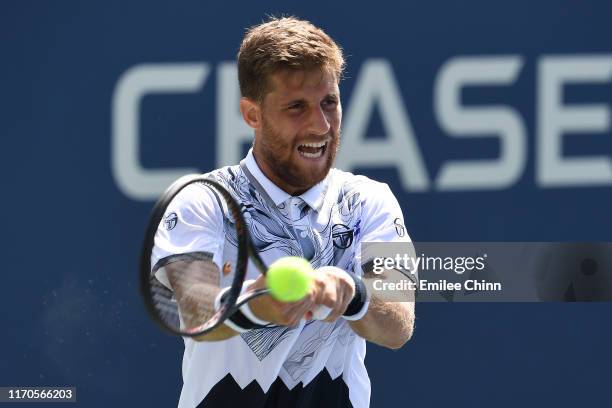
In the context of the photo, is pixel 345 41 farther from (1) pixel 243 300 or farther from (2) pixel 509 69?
(1) pixel 243 300

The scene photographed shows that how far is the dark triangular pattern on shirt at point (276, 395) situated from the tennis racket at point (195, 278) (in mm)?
209

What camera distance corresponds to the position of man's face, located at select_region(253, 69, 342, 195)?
282 centimetres

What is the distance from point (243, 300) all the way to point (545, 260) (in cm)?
177

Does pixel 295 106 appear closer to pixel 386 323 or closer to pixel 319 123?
pixel 319 123

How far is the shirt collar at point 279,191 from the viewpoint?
9.44ft

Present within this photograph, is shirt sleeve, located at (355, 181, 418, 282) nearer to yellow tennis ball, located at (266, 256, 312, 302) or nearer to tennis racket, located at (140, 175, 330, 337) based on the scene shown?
tennis racket, located at (140, 175, 330, 337)

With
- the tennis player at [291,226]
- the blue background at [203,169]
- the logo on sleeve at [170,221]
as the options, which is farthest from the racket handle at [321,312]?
the blue background at [203,169]

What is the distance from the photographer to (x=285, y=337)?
9.23 ft

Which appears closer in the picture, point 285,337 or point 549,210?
point 285,337

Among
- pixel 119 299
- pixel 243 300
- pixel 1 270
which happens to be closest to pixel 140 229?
pixel 119 299

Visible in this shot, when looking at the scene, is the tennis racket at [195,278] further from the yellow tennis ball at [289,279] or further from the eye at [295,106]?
the eye at [295,106]

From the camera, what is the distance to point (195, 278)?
8.79 ft

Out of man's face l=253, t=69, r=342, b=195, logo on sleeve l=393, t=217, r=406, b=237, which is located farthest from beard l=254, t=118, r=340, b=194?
logo on sleeve l=393, t=217, r=406, b=237

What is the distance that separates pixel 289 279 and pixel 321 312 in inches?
9.3
